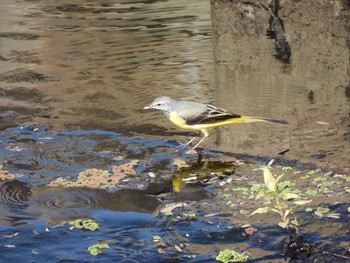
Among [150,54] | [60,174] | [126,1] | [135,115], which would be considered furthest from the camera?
[126,1]

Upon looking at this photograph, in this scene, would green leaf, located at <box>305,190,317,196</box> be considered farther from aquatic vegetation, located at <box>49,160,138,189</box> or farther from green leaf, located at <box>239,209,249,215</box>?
aquatic vegetation, located at <box>49,160,138,189</box>

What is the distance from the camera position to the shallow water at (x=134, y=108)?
5.78 meters

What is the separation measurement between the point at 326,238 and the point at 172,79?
5.50 meters

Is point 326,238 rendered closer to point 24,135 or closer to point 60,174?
point 60,174

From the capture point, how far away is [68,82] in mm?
10508

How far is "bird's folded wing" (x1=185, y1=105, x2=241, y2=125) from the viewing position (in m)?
7.29

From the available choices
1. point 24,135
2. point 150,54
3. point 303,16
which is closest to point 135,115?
point 24,135

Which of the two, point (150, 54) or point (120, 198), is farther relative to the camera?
point (150, 54)

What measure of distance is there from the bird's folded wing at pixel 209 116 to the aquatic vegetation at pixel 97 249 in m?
2.33

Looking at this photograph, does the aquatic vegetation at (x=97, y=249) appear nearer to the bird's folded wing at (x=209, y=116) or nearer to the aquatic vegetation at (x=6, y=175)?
the aquatic vegetation at (x=6, y=175)

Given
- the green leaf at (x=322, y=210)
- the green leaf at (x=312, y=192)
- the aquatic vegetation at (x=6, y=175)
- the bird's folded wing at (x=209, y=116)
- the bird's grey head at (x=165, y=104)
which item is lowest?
the aquatic vegetation at (x=6, y=175)

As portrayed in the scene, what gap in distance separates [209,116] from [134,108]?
1955 mm

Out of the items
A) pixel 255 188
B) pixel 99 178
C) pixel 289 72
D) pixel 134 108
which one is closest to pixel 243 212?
pixel 255 188

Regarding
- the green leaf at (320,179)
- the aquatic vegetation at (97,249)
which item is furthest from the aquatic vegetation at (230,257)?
the green leaf at (320,179)
